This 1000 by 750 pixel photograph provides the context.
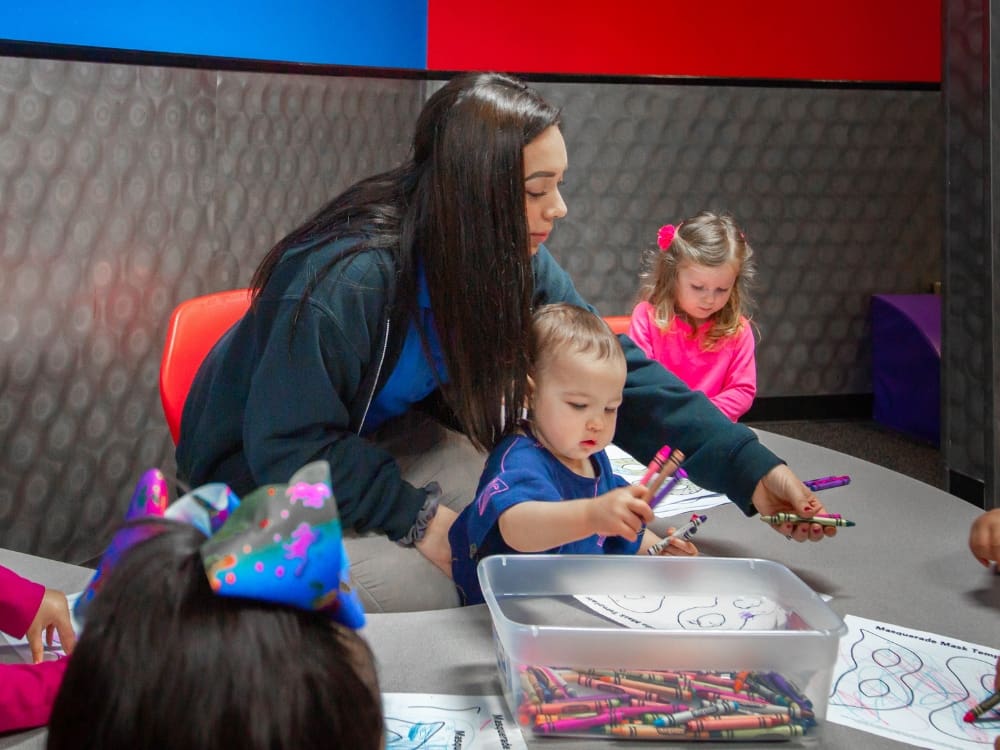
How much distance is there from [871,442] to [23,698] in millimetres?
3430

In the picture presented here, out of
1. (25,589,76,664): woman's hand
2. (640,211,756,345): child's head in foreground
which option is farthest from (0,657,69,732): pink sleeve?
(640,211,756,345): child's head in foreground

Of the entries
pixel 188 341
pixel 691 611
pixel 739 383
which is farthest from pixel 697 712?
pixel 739 383

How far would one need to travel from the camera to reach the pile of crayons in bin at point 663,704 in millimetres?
781

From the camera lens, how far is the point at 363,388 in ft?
4.34

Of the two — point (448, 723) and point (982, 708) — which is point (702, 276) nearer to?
point (982, 708)

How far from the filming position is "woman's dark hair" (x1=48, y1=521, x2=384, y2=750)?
1.60 ft

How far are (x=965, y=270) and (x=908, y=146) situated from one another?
2.46 m

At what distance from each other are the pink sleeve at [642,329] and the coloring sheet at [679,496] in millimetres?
752

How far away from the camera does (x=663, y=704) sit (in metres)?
0.79

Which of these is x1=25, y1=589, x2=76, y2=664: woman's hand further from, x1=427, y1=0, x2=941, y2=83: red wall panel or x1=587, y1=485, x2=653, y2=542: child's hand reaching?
x1=427, y1=0, x2=941, y2=83: red wall panel

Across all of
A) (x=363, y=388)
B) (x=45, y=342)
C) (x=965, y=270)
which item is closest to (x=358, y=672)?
(x=363, y=388)

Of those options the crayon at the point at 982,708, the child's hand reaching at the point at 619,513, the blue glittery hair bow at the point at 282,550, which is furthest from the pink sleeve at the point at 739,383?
the blue glittery hair bow at the point at 282,550

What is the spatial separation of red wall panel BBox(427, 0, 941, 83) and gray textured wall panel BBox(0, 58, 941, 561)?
126 mm

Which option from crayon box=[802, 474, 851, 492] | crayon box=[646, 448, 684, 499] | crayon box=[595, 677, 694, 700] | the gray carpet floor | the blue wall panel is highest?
the blue wall panel
